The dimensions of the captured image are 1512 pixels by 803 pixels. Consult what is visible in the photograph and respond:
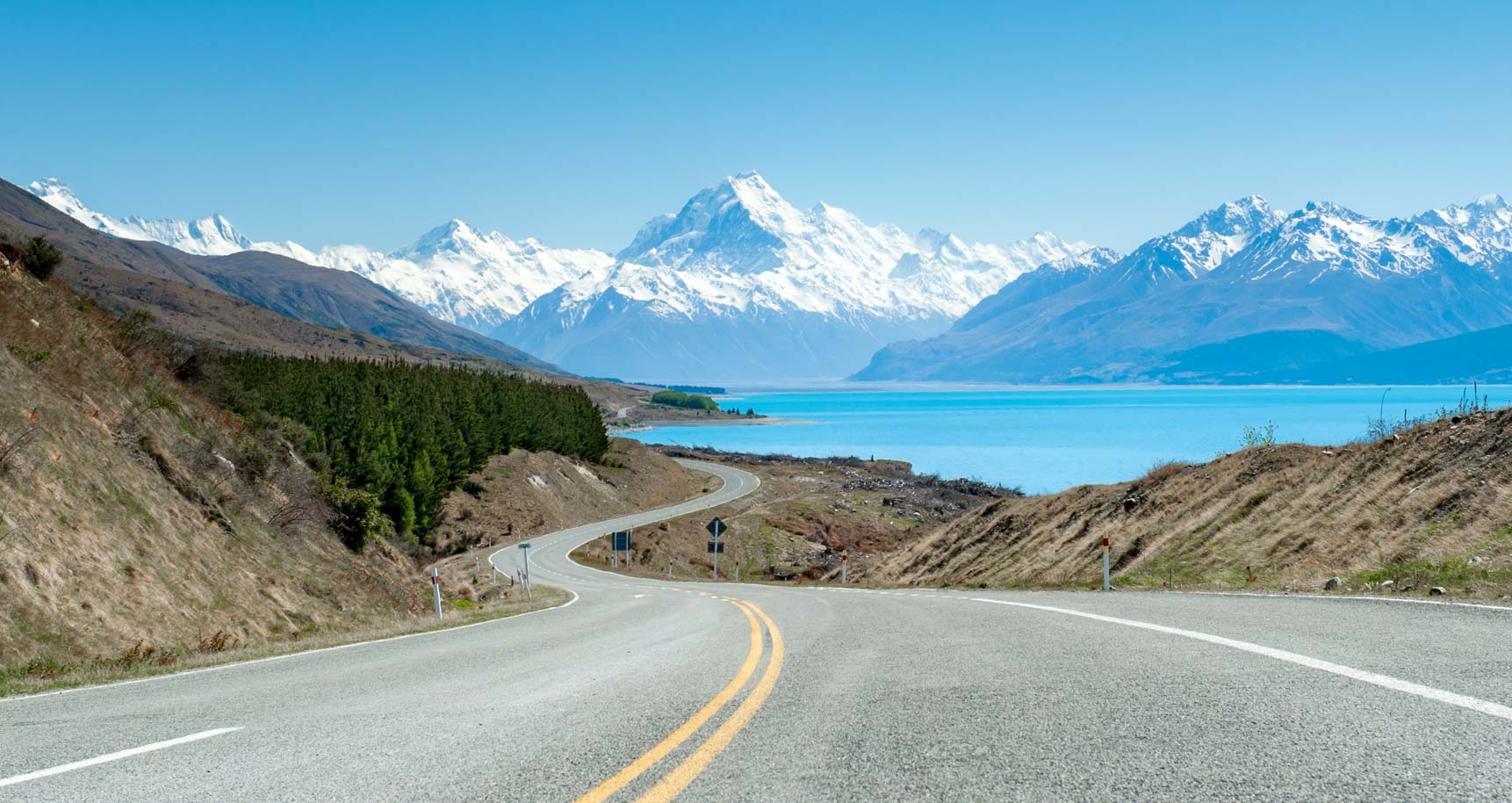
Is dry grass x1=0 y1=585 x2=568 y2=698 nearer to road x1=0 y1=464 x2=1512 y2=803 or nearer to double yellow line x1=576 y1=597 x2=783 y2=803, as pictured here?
road x1=0 y1=464 x2=1512 y2=803

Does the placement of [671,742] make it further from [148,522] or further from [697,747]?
[148,522]

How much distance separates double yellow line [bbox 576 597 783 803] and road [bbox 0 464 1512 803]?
0.03m

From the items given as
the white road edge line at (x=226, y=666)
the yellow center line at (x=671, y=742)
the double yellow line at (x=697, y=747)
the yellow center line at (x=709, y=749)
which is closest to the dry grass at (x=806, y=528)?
the white road edge line at (x=226, y=666)

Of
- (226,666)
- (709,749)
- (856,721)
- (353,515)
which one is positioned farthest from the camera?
(353,515)

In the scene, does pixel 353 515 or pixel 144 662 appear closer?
pixel 144 662

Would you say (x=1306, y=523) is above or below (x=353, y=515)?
above

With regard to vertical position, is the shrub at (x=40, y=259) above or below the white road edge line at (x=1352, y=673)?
above

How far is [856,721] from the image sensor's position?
6555mm

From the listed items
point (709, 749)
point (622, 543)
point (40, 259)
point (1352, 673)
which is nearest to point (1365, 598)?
point (1352, 673)

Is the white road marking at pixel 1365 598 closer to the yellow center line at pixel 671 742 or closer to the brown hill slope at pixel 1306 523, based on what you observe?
the brown hill slope at pixel 1306 523

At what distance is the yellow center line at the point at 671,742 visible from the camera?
514 centimetres

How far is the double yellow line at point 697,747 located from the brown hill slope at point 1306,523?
34.0 feet

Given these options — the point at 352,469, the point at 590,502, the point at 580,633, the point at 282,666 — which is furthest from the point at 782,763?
the point at 590,502

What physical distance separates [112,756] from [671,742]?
335cm
